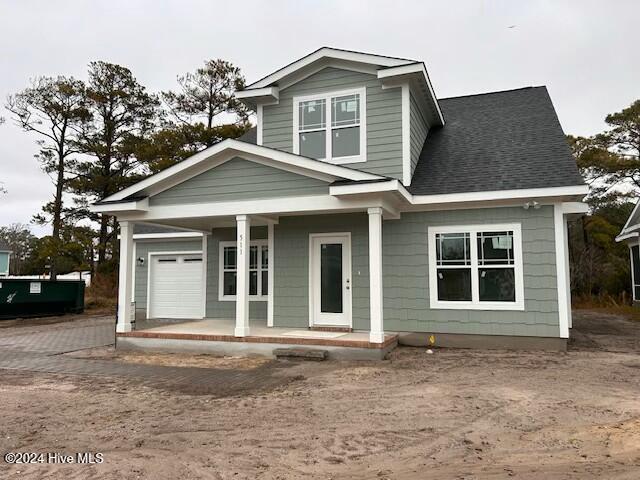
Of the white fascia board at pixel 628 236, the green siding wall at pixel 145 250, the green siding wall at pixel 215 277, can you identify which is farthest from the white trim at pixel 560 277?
the white fascia board at pixel 628 236

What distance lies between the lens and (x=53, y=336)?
11.5 m

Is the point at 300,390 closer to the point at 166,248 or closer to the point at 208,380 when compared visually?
the point at 208,380

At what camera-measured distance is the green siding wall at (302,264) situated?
30.7 ft

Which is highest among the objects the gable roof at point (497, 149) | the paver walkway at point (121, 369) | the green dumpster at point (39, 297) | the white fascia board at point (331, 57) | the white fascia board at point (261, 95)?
the white fascia board at point (331, 57)

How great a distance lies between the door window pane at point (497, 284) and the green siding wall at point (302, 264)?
2.20m

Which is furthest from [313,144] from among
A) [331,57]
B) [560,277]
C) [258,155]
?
[560,277]

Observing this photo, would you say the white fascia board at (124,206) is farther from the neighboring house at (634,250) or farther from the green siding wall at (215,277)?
the neighboring house at (634,250)

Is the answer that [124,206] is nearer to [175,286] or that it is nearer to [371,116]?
[175,286]

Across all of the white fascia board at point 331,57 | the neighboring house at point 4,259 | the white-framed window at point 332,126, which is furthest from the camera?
→ the neighboring house at point 4,259

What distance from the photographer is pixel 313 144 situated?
1011 centimetres

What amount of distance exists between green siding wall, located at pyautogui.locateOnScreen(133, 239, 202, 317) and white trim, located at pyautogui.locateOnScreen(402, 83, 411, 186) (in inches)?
271

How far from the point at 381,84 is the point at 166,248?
7948 mm

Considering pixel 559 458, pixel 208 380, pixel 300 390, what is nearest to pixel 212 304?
pixel 208 380

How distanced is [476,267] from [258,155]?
4552 millimetres
